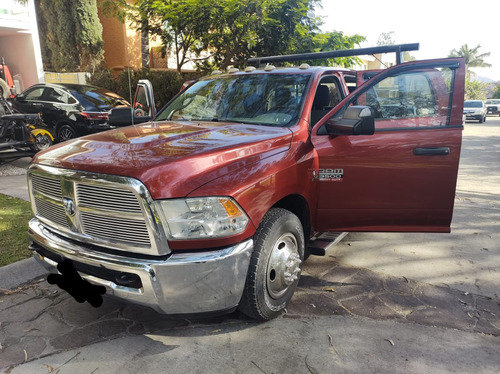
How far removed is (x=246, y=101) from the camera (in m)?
3.99

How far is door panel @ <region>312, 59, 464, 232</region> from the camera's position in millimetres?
3516

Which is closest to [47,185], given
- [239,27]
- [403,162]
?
[403,162]

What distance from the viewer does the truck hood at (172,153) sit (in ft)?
8.11

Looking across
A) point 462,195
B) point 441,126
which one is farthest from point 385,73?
point 462,195

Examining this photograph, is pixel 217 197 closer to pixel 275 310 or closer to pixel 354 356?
pixel 275 310

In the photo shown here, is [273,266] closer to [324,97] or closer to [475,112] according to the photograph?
[324,97]

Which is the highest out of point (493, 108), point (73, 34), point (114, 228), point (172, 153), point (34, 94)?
point (73, 34)

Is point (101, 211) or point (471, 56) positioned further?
point (471, 56)

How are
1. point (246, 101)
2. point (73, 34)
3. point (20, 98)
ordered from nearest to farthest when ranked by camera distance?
point (246, 101), point (20, 98), point (73, 34)

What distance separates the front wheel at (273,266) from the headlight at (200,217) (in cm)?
37

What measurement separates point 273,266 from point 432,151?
1724 mm

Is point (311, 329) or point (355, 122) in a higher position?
point (355, 122)

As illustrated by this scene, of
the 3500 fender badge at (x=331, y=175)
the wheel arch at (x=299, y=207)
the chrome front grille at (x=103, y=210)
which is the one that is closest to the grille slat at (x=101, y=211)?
the chrome front grille at (x=103, y=210)

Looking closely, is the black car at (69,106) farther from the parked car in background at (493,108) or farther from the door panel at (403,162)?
the parked car in background at (493,108)
